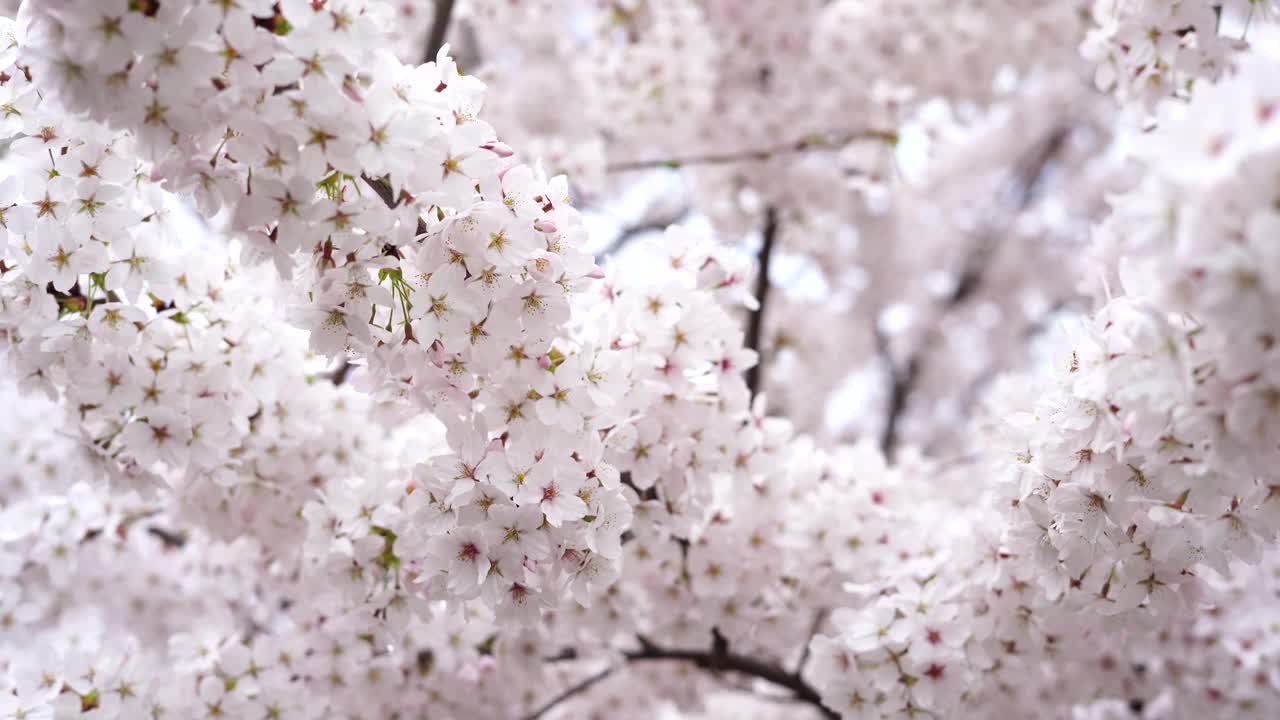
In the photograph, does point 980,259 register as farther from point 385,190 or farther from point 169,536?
point 385,190

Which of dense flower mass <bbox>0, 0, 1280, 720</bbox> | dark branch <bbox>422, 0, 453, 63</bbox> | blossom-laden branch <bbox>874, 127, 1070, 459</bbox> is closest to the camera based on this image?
dense flower mass <bbox>0, 0, 1280, 720</bbox>

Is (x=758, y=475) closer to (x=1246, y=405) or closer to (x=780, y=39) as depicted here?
(x=1246, y=405)

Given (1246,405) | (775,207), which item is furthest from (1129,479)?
(775,207)

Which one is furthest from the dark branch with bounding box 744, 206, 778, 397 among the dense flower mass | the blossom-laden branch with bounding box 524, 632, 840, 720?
the blossom-laden branch with bounding box 524, 632, 840, 720

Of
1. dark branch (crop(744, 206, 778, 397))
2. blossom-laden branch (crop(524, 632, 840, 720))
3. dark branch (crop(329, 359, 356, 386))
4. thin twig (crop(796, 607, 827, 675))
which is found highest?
dark branch (crop(744, 206, 778, 397))

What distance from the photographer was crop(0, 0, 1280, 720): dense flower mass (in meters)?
1.78

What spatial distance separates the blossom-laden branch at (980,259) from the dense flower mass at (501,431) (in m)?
3.78

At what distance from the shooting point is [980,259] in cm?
903

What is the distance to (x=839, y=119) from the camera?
545cm

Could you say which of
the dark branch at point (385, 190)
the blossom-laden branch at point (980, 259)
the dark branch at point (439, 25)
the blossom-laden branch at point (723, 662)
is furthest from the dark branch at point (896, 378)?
the dark branch at point (385, 190)

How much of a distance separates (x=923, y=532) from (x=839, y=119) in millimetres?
2944

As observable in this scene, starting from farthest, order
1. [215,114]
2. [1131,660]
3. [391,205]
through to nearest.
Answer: [1131,660]
[391,205]
[215,114]

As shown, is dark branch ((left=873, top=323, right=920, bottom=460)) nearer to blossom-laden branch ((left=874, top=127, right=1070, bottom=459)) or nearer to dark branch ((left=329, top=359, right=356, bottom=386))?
blossom-laden branch ((left=874, top=127, right=1070, bottom=459))

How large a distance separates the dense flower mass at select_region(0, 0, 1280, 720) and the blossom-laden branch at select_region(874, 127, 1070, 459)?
3.78 metres
